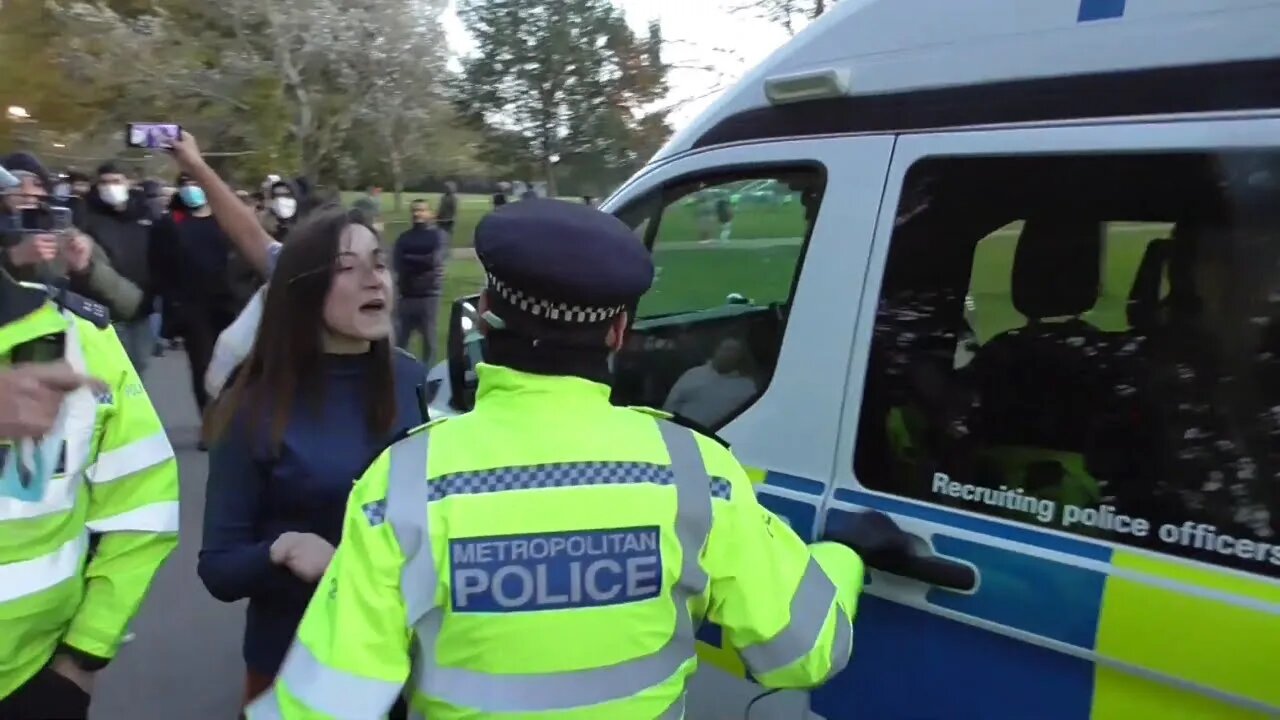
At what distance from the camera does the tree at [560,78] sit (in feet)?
56.3

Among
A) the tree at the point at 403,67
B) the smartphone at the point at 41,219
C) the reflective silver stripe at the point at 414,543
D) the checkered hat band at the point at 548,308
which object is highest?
the checkered hat band at the point at 548,308

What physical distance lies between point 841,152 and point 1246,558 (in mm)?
1011

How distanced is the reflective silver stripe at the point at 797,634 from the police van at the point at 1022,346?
473 millimetres

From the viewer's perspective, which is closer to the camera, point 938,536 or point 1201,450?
point 1201,450

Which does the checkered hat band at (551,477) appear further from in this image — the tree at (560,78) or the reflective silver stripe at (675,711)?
the tree at (560,78)

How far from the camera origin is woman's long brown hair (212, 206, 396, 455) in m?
2.23

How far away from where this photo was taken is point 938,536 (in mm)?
1988

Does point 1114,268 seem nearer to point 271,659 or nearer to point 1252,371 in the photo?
point 1252,371

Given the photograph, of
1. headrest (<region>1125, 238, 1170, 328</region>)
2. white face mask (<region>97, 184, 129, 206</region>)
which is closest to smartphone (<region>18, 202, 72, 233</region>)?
headrest (<region>1125, 238, 1170, 328</region>)

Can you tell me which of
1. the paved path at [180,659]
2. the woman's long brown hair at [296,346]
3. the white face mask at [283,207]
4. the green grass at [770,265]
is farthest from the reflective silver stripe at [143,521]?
the white face mask at [283,207]

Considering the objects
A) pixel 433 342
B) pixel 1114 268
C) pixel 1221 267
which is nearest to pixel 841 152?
pixel 1114 268

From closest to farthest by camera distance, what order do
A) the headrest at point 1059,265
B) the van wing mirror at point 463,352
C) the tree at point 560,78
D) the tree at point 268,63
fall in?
1. the headrest at point 1059,265
2. the van wing mirror at point 463,352
3. the tree at point 560,78
4. the tree at point 268,63

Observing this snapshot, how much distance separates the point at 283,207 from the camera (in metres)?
7.94

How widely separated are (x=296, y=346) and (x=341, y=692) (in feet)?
3.45
